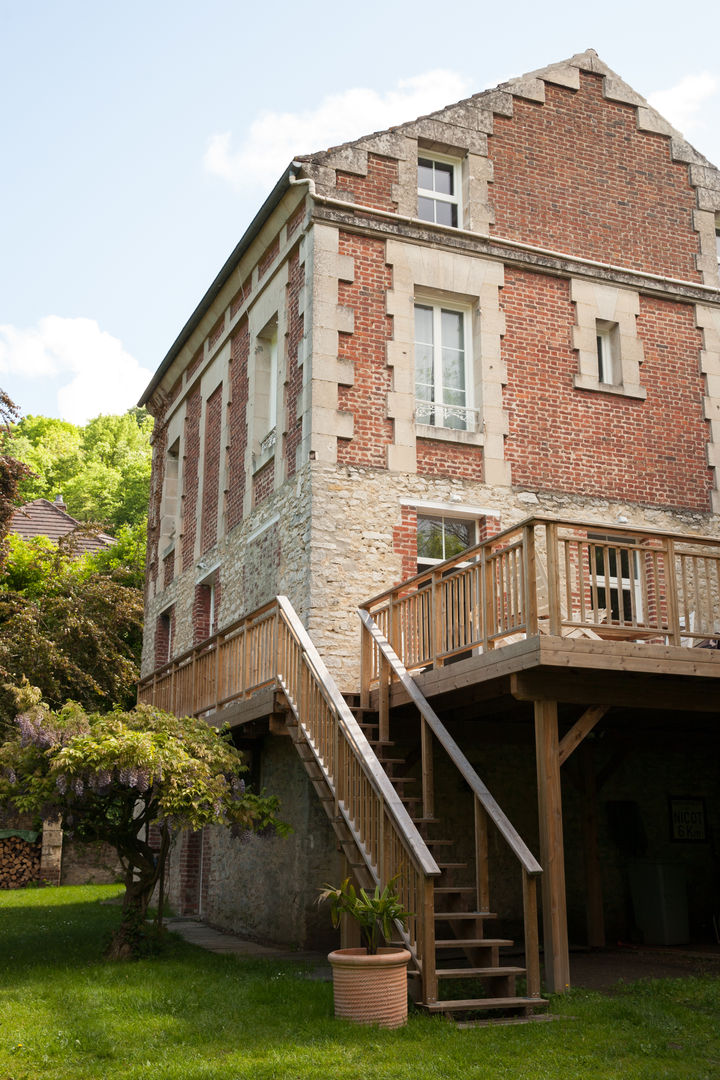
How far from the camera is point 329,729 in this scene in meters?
9.87

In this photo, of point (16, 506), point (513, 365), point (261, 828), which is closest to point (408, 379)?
point (513, 365)

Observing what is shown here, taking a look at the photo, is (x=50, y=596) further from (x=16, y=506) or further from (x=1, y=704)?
(x=16, y=506)

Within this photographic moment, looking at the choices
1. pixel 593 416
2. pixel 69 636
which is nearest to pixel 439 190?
pixel 593 416

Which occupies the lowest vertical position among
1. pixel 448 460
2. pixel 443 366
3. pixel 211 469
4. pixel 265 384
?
pixel 448 460

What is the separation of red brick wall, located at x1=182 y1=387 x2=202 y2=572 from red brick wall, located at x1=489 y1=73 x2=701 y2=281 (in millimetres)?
6835

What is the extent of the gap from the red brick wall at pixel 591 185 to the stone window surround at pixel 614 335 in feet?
1.84

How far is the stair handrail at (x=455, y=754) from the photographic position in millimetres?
7977

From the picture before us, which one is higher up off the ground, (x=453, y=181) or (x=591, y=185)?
(x=591, y=185)

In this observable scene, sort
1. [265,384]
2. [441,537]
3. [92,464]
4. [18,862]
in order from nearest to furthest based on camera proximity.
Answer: [441,537] < [265,384] < [18,862] < [92,464]

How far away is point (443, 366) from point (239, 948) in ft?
25.5

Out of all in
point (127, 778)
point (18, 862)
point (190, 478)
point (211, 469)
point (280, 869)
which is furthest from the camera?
point (18, 862)

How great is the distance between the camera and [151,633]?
2028cm

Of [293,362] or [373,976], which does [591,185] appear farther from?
[373,976]

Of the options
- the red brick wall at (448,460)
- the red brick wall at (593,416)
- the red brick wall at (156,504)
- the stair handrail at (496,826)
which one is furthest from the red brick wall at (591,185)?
the red brick wall at (156,504)
